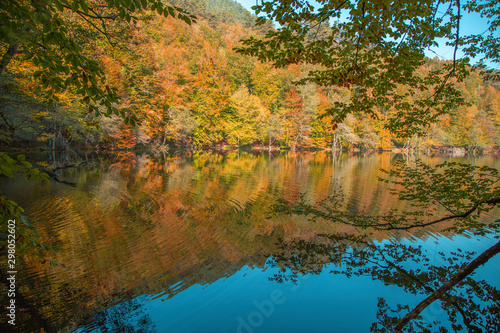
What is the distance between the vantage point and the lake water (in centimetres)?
402

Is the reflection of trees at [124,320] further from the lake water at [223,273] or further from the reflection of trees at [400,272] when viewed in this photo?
the reflection of trees at [400,272]

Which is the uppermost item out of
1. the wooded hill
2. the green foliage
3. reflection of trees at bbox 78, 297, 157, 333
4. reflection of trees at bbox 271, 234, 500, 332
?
the wooded hill

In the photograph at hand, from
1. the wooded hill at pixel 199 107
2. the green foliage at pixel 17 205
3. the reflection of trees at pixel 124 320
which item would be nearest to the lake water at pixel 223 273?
the reflection of trees at pixel 124 320

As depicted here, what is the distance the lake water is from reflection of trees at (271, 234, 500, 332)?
25 mm

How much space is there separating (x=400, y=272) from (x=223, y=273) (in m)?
3.71

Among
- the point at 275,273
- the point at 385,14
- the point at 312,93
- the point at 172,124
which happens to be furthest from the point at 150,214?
the point at 312,93

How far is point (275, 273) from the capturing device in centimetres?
535

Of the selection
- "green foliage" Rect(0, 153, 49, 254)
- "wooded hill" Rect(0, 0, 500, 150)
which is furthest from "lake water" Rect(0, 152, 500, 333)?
"wooded hill" Rect(0, 0, 500, 150)

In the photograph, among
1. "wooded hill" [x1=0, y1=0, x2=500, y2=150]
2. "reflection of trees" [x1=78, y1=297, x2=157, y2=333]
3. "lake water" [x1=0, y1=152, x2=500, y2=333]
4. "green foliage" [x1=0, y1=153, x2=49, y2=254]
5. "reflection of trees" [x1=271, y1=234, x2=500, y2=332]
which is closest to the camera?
"green foliage" [x1=0, y1=153, x2=49, y2=254]

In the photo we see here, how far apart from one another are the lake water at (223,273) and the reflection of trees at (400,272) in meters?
0.03

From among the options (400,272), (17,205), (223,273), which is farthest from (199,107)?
(17,205)

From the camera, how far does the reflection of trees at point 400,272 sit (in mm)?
3889

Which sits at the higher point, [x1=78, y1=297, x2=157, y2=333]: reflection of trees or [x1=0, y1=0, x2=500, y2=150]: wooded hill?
[x1=0, y1=0, x2=500, y2=150]: wooded hill

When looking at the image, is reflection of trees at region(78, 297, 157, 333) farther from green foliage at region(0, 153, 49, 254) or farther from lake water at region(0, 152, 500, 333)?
green foliage at region(0, 153, 49, 254)
